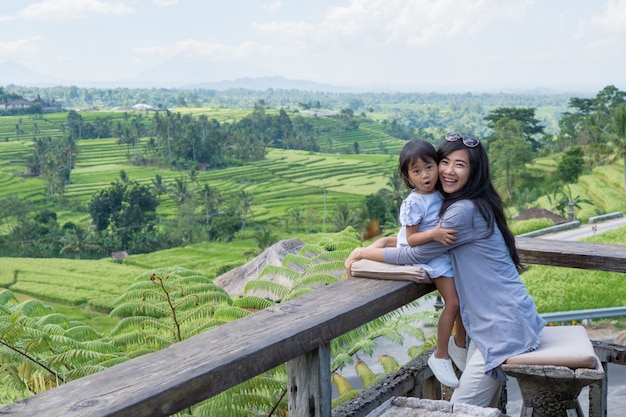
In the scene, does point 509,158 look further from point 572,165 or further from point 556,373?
point 556,373

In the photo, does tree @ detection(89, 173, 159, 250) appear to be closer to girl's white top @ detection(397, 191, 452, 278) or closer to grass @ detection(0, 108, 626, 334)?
grass @ detection(0, 108, 626, 334)

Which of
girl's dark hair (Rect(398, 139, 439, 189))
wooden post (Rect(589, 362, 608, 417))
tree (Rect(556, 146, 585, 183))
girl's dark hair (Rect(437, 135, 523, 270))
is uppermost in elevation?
girl's dark hair (Rect(398, 139, 439, 189))

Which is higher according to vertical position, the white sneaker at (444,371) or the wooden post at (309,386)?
the wooden post at (309,386)

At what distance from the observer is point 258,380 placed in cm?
261

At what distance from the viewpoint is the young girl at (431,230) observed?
5.94 feet

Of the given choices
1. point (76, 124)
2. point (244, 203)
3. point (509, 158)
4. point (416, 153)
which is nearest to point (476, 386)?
point (416, 153)

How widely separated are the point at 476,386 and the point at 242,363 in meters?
0.77

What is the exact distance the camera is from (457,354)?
6.30 ft

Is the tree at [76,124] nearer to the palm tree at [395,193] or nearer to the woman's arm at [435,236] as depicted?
the palm tree at [395,193]

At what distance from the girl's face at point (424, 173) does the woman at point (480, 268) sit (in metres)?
0.03

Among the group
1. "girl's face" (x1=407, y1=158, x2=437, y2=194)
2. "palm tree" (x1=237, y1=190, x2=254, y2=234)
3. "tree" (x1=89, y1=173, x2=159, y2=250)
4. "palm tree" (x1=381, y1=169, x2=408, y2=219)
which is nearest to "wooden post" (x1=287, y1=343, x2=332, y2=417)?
"girl's face" (x1=407, y1=158, x2=437, y2=194)

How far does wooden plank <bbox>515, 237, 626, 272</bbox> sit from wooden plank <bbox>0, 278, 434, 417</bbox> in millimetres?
667

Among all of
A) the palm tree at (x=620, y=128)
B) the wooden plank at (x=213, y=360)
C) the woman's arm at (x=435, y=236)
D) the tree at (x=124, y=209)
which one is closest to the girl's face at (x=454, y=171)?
the woman's arm at (x=435, y=236)

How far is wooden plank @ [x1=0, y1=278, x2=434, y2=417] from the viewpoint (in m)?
1.03
